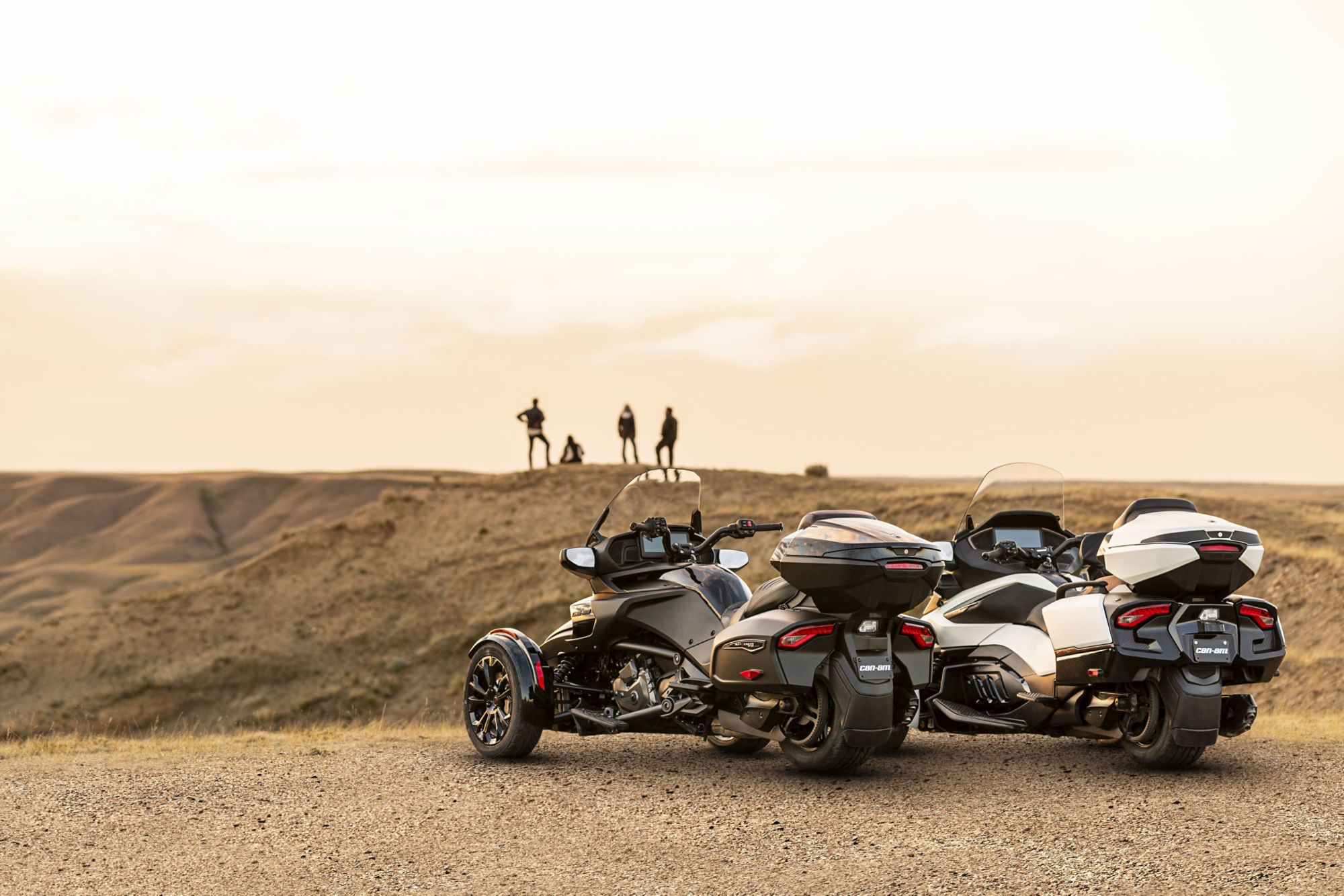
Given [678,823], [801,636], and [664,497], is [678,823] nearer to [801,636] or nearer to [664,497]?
[801,636]

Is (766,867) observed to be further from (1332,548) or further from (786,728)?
(1332,548)

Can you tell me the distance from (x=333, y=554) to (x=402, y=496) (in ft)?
15.1

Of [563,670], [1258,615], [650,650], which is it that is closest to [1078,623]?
[1258,615]

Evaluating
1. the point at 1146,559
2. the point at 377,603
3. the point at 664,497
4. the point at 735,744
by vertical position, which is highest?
the point at 664,497

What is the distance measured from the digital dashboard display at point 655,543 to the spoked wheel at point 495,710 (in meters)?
1.34

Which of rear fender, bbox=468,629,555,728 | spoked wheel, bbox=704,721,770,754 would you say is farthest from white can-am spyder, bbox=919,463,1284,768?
rear fender, bbox=468,629,555,728

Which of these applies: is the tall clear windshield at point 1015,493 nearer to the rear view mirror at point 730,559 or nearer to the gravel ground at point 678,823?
the gravel ground at point 678,823

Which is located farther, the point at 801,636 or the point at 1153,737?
the point at 1153,737

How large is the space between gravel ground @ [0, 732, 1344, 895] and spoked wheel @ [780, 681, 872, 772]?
18 cm

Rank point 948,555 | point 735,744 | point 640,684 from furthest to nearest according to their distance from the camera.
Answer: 1. point 948,555
2. point 735,744
3. point 640,684

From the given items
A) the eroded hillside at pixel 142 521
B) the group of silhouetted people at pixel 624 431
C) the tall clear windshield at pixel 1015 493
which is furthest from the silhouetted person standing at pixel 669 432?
the eroded hillside at pixel 142 521

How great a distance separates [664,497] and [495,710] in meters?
2.11

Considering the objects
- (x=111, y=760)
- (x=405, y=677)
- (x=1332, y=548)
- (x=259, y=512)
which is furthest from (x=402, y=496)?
(x=259, y=512)

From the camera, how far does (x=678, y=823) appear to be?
24.8 feet
